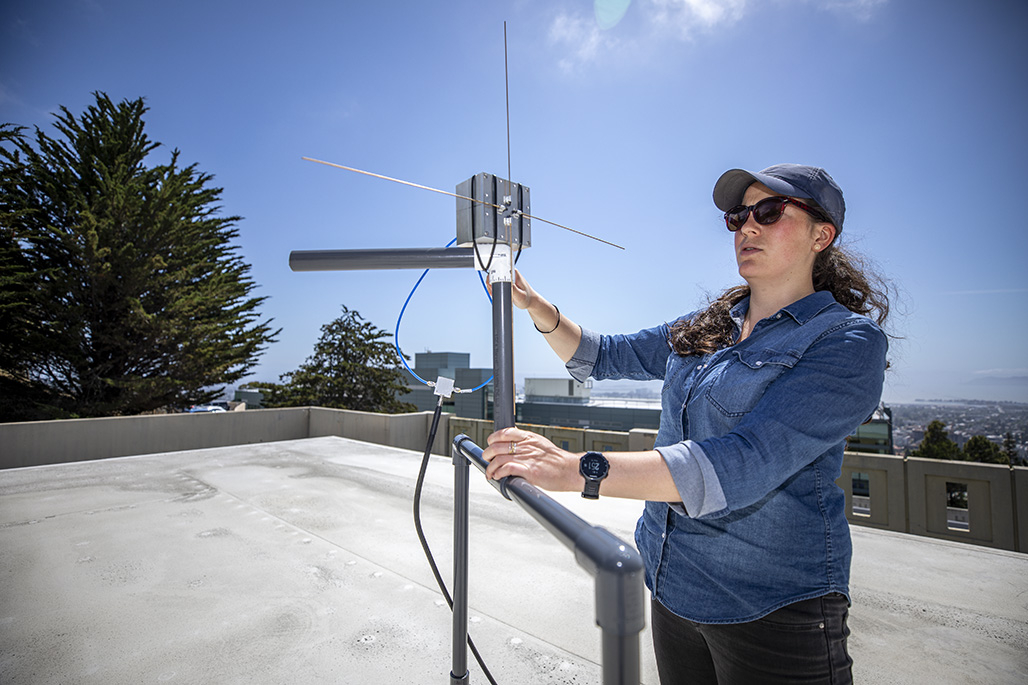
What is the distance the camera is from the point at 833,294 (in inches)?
34.1

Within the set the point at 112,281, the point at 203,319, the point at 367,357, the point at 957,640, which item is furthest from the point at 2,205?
the point at 957,640

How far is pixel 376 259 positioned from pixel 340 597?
80.8 inches

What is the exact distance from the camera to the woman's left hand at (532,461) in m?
0.67

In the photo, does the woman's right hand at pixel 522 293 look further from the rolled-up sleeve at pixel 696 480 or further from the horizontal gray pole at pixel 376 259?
the rolled-up sleeve at pixel 696 480

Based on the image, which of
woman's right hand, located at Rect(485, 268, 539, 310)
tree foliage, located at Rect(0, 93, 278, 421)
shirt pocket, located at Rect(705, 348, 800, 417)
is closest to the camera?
shirt pocket, located at Rect(705, 348, 800, 417)

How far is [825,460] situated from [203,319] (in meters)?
13.1

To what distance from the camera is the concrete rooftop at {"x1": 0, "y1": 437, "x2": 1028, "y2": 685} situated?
1798 mm

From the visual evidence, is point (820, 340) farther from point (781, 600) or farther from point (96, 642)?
point (96, 642)

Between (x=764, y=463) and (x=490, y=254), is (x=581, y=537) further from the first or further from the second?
(x=490, y=254)

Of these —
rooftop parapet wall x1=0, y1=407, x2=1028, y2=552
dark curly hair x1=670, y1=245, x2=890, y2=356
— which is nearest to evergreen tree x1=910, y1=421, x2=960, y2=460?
rooftop parapet wall x1=0, y1=407, x2=1028, y2=552

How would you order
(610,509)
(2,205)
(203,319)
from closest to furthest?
(610,509) → (2,205) → (203,319)

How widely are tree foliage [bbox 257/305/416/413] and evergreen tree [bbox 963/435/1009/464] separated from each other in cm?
1920

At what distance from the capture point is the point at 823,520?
742 millimetres

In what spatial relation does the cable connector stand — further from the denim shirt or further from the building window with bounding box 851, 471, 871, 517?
the building window with bounding box 851, 471, 871, 517
